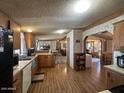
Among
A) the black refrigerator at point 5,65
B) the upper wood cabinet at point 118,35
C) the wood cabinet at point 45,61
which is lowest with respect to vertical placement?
the wood cabinet at point 45,61

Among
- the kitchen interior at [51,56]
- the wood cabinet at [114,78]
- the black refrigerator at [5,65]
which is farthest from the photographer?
the wood cabinet at [114,78]

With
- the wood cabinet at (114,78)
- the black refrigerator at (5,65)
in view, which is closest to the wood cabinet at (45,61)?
the wood cabinet at (114,78)

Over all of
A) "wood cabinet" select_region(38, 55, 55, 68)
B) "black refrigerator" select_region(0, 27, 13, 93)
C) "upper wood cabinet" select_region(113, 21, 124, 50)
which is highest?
"upper wood cabinet" select_region(113, 21, 124, 50)

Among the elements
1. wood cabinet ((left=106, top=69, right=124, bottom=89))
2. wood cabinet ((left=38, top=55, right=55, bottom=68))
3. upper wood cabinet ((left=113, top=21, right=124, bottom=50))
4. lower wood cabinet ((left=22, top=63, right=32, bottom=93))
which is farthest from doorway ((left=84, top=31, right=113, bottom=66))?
lower wood cabinet ((left=22, top=63, right=32, bottom=93))

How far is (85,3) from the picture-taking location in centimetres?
269

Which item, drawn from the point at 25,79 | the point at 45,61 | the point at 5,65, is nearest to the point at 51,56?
the point at 45,61

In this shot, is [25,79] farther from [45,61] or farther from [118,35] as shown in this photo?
[45,61]

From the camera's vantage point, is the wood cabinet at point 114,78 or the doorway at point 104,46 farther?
the doorway at point 104,46

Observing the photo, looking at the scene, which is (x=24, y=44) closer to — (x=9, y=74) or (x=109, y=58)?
(x=9, y=74)

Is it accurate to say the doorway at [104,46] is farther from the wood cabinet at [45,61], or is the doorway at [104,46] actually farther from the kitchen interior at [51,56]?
the wood cabinet at [45,61]

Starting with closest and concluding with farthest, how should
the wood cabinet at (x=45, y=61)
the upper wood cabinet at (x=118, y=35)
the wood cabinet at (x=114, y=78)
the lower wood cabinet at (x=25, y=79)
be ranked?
the wood cabinet at (x=114, y=78), the upper wood cabinet at (x=118, y=35), the lower wood cabinet at (x=25, y=79), the wood cabinet at (x=45, y=61)

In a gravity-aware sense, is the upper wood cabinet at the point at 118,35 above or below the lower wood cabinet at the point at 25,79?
above

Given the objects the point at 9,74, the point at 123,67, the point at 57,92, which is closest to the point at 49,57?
the point at 57,92

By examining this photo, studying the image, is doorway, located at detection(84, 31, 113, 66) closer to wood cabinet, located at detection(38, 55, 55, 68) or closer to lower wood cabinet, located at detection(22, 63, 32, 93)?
wood cabinet, located at detection(38, 55, 55, 68)
